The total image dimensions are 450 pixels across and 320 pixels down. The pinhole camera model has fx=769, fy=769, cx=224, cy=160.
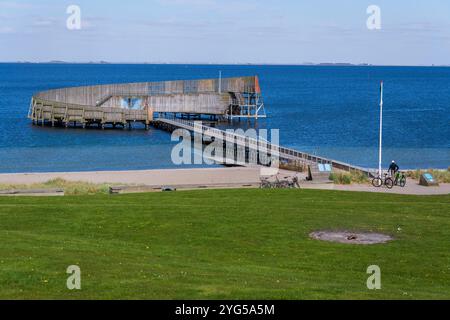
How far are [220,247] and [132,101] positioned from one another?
7334 cm

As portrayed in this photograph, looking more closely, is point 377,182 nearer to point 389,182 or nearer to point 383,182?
point 383,182

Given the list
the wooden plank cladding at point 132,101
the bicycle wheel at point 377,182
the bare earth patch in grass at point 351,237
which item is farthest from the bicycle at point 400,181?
the wooden plank cladding at point 132,101

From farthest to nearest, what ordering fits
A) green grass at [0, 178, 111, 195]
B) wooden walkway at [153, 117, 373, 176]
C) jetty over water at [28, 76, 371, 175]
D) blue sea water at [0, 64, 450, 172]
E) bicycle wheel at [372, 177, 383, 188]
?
1. jetty over water at [28, 76, 371, 175]
2. blue sea water at [0, 64, 450, 172]
3. wooden walkway at [153, 117, 373, 176]
4. bicycle wheel at [372, 177, 383, 188]
5. green grass at [0, 178, 111, 195]

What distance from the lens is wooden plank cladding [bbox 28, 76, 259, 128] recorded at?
88750 mm

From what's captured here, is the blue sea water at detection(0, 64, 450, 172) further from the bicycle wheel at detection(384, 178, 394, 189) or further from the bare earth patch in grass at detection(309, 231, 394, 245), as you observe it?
the bare earth patch in grass at detection(309, 231, 394, 245)

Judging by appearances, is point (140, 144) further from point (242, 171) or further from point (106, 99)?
point (242, 171)

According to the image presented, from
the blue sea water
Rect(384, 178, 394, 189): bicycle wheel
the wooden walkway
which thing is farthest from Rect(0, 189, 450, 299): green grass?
the blue sea water

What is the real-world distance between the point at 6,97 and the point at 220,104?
73.1m

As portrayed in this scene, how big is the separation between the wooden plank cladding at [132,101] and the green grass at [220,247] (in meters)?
58.8

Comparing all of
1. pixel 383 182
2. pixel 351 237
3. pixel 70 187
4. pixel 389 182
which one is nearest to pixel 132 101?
pixel 70 187

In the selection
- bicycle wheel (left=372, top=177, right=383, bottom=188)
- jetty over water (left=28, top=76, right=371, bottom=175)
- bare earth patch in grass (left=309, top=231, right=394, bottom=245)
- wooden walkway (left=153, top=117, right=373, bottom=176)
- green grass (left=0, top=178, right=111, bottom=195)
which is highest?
jetty over water (left=28, top=76, right=371, bottom=175)

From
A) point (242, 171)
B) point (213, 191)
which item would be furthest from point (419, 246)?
point (242, 171)

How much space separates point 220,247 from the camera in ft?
68.4

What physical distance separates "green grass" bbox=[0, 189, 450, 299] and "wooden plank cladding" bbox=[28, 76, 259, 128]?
58780 mm
